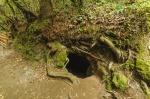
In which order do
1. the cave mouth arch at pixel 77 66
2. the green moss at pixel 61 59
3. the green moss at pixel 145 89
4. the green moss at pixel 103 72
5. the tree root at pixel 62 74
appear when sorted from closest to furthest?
the green moss at pixel 145 89 → the green moss at pixel 103 72 → the tree root at pixel 62 74 → the green moss at pixel 61 59 → the cave mouth arch at pixel 77 66

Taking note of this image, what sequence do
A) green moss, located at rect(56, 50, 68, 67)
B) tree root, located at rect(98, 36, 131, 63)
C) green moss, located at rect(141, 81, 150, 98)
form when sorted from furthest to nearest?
1. green moss, located at rect(56, 50, 68, 67)
2. tree root, located at rect(98, 36, 131, 63)
3. green moss, located at rect(141, 81, 150, 98)

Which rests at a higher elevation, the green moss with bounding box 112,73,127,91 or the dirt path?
the green moss with bounding box 112,73,127,91

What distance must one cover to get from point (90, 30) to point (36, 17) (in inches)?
155

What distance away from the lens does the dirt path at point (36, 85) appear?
6.77 meters

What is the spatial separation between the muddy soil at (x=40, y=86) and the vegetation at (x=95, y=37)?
35 centimetres

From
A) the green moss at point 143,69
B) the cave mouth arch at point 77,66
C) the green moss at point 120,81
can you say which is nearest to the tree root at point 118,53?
the green moss at point 143,69

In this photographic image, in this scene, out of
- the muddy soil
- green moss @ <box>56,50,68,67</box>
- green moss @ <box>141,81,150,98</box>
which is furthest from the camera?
green moss @ <box>56,50,68,67</box>

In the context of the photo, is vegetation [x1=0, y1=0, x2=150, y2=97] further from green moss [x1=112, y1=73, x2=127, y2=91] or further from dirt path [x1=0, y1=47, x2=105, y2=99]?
dirt path [x1=0, y1=47, x2=105, y2=99]

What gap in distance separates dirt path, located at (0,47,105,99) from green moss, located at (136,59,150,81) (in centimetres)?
184

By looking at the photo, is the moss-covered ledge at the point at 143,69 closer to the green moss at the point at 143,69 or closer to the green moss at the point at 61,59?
the green moss at the point at 143,69

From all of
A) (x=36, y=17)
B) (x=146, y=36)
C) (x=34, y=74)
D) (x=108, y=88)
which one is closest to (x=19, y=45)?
(x=36, y=17)

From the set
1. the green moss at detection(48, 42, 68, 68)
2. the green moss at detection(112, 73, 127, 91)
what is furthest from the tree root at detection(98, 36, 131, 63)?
the green moss at detection(48, 42, 68, 68)

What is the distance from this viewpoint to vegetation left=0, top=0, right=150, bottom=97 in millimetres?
6902

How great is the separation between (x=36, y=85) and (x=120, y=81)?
3674 mm
